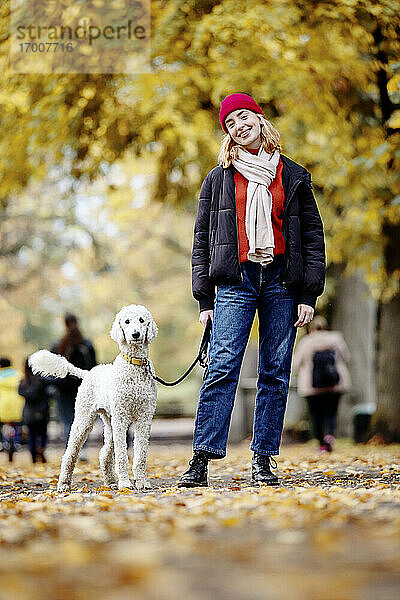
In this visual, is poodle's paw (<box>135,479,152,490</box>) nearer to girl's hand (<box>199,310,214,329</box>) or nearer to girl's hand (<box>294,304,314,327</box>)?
girl's hand (<box>199,310,214,329</box>)

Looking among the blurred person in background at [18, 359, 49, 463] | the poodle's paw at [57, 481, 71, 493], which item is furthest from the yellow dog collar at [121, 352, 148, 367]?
the blurred person in background at [18, 359, 49, 463]

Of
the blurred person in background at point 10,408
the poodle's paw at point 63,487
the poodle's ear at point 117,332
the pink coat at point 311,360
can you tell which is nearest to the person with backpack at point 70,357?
the blurred person in background at point 10,408

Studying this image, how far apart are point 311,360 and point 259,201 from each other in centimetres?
713

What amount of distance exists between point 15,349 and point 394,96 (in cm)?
2509

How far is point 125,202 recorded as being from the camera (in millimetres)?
19125

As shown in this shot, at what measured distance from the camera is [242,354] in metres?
5.69

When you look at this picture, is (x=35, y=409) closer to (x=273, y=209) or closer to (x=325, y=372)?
(x=325, y=372)

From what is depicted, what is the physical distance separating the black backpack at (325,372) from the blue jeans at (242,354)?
6.34m

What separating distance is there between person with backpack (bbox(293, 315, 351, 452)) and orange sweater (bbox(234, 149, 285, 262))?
21.5ft

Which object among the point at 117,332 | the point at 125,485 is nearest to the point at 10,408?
the point at 117,332

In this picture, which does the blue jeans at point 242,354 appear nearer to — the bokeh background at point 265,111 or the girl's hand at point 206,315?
the girl's hand at point 206,315

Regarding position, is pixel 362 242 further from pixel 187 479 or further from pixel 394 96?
pixel 187 479

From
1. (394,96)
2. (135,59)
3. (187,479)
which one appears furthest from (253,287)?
(135,59)

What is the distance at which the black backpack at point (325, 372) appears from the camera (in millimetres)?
12102
